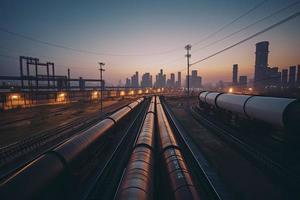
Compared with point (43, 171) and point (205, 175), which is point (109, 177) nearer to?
point (43, 171)

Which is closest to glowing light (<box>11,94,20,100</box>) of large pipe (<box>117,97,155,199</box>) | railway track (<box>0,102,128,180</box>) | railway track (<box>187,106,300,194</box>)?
railway track (<box>0,102,128,180</box>)

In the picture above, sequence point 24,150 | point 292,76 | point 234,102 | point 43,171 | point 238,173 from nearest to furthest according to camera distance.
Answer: point 43,171
point 238,173
point 24,150
point 234,102
point 292,76

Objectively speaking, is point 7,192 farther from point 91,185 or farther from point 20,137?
point 20,137

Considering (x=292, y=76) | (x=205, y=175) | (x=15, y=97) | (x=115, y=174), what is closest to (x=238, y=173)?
(x=205, y=175)

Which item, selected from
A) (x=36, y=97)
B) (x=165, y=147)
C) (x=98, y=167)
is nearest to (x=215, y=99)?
(x=165, y=147)

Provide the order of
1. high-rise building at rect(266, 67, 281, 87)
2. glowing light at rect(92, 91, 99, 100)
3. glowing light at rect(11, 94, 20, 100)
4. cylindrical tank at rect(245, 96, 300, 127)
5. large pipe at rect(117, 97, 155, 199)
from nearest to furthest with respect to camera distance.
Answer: large pipe at rect(117, 97, 155, 199)
cylindrical tank at rect(245, 96, 300, 127)
glowing light at rect(11, 94, 20, 100)
glowing light at rect(92, 91, 99, 100)
high-rise building at rect(266, 67, 281, 87)

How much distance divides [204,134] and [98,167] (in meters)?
14.3

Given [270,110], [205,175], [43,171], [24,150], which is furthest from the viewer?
[24,150]

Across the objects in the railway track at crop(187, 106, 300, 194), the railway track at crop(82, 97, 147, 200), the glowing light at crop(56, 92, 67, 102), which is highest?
the glowing light at crop(56, 92, 67, 102)

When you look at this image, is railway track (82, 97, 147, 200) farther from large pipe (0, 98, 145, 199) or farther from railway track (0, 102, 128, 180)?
railway track (0, 102, 128, 180)

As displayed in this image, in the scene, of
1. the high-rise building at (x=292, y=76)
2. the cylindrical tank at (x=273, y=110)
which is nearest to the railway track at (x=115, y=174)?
the cylindrical tank at (x=273, y=110)

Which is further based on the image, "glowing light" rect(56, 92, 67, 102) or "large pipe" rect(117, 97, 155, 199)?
"glowing light" rect(56, 92, 67, 102)

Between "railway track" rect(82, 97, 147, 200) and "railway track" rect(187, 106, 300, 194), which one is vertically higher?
"railway track" rect(187, 106, 300, 194)

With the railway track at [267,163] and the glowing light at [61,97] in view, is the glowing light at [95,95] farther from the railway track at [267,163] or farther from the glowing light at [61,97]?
the railway track at [267,163]
